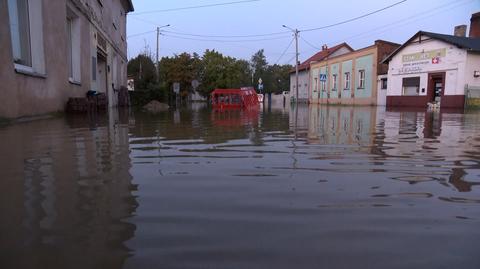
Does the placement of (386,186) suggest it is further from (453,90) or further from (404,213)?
(453,90)

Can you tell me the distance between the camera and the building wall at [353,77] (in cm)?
3794

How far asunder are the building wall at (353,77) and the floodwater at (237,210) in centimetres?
3474

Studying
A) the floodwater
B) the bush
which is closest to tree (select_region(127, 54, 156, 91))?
the bush

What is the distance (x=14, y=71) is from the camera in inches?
333

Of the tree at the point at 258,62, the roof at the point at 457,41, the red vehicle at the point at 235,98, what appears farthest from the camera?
the tree at the point at 258,62

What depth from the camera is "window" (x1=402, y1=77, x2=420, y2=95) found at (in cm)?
3297

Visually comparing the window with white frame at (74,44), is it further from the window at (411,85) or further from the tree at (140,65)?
the tree at (140,65)

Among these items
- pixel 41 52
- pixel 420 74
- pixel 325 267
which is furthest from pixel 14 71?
pixel 420 74

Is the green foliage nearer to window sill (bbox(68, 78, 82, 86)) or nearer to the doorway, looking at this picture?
the doorway

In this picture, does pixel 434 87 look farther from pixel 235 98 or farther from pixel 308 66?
pixel 308 66

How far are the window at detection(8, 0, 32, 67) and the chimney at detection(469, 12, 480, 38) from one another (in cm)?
3864

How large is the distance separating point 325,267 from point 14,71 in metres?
8.55

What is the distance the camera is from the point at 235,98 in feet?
94.3

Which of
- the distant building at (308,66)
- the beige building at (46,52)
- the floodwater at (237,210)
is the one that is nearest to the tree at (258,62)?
the distant building at (308,66)
